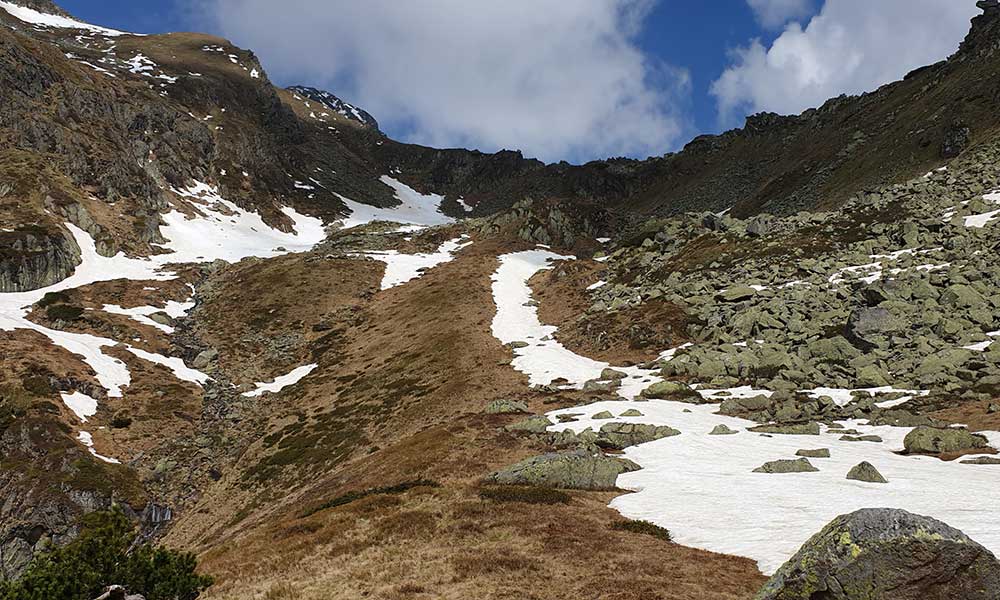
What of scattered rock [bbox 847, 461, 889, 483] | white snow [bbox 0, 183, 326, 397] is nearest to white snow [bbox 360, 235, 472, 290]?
white snow [bbox 0, 183, 326, 397]

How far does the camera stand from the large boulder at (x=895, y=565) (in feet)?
31.2

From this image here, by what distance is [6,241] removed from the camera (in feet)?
263

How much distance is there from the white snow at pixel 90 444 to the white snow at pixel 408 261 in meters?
51.1

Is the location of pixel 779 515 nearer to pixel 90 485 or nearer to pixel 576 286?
pixel 90 485

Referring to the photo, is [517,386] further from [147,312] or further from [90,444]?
[147,312]

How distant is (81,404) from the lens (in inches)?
2105

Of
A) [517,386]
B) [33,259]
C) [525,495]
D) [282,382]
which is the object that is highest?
[33,259]

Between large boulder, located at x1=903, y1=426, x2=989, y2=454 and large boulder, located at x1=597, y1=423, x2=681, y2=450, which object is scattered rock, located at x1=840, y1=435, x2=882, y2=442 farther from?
large boulder, located at x1=597, y1=423, x2=681, y2=450

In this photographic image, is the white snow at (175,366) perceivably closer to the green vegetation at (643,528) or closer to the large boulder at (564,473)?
the large boulder at (564,473)

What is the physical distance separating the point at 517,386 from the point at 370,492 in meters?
24.2

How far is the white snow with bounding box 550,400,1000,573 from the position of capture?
18297mm

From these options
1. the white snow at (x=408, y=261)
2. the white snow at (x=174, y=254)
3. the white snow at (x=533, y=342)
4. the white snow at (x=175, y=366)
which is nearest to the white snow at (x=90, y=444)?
the white snow at (x=174, y=254)

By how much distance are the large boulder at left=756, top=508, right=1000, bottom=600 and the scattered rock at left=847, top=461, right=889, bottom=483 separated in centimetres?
1554

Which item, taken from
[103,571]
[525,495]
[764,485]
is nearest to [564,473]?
[525,495]
